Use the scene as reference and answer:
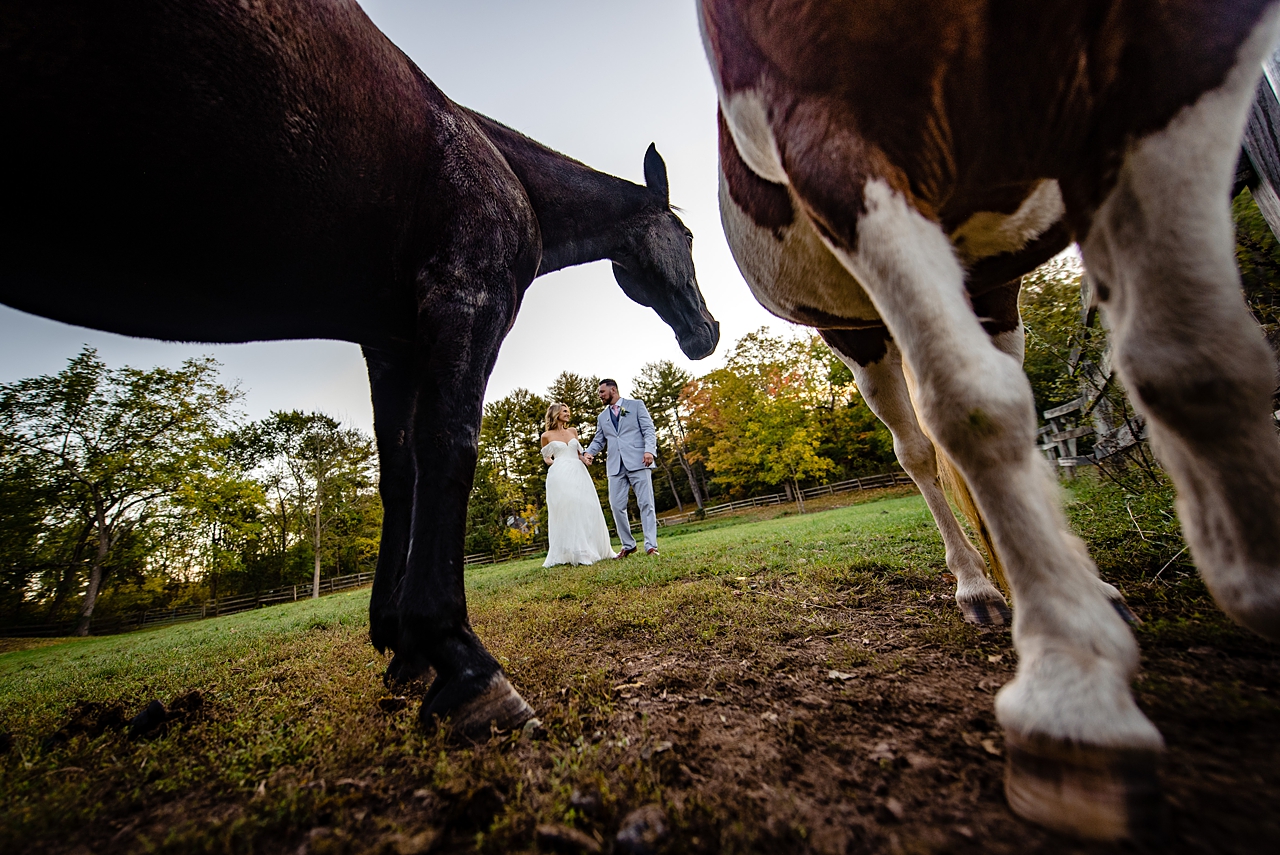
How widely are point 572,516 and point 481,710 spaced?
6.85m

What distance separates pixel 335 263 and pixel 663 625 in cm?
227

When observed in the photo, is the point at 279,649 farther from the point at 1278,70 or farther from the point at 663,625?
the point at 1278,70

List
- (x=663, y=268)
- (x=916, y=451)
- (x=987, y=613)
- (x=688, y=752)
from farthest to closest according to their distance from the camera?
(x=663, y=268), (x=916, y=451), (x=987, y=613), (x=688, y=752)

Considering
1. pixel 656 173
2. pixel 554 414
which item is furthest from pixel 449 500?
pixel 554 414

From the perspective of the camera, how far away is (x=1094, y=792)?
0.69 m

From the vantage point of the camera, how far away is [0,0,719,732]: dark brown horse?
51.9 inches

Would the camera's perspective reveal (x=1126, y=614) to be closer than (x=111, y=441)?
Yes

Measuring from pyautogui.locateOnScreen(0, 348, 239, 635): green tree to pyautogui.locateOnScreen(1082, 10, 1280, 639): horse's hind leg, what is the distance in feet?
66.3

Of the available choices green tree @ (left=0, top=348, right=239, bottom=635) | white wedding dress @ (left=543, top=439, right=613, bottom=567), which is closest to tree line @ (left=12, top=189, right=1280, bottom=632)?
green tree @ (left=0, top=348, right=239, bottom=635)

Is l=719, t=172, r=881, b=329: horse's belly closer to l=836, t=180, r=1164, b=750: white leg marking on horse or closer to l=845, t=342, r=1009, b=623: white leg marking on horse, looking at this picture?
l=845, t=342, r=1009, b=623: white leg marking on horse

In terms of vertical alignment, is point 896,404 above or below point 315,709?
above

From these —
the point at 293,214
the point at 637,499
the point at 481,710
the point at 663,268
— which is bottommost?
the point at 481,710

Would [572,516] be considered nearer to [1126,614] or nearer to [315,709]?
[315,709]

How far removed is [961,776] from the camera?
2.89 feet
